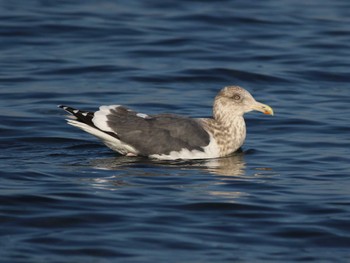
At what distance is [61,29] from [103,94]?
490 centimetres

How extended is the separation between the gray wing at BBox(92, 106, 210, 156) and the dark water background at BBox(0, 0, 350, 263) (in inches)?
8.5

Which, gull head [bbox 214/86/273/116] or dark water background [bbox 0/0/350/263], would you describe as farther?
gull head [bbox 214/86/273/116]

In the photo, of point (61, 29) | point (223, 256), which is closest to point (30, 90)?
point (61, 29)

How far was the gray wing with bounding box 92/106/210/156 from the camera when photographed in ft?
42.8

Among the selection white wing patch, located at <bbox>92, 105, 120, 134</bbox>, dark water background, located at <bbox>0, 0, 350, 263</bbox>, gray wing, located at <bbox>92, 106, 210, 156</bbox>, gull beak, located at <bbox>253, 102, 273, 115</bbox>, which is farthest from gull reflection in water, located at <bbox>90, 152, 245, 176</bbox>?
gull beak, located at <bbox>253, 102, 273, 115</bbox>

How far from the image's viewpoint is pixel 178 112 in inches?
628

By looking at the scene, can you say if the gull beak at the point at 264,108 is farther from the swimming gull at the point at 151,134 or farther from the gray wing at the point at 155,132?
the gray wing at the point at 155,132

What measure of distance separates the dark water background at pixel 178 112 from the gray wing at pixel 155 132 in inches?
8.5

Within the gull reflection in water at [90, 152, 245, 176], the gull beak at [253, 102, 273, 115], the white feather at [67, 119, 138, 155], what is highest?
the gull beak at [253, 102, 273, 115]

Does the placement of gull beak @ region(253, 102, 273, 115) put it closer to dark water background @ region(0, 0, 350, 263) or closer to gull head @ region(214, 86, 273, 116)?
gull head @ region(214, 86, 273, 116)

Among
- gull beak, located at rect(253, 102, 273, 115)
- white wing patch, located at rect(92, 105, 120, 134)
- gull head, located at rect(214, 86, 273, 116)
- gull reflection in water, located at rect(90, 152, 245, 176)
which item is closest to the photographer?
gull reflection in water, located at rect(90, 152, 245, 176)

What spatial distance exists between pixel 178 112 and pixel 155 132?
2928 mm

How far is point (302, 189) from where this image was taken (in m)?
11.9

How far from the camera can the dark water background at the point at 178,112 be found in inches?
395
